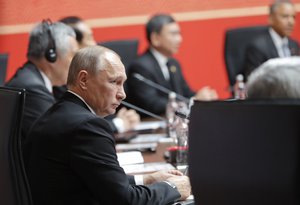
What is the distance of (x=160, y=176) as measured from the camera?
2764mm

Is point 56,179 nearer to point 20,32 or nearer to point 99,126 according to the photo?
point 99,126

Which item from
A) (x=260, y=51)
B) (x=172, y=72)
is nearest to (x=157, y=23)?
(x=172, y=72)

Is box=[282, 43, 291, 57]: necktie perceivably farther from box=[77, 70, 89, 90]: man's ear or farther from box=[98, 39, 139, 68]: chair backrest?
box=[77, 70, 89, 90]: man's ear

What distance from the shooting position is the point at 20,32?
12.5 ft

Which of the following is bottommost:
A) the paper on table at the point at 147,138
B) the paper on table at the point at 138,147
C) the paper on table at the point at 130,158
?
the paper on table at the point at 147,138

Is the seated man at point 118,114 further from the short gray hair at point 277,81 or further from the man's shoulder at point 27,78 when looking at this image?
the short gray hair at point 277,81

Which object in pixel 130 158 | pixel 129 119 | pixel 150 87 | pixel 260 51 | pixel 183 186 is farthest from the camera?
pixel 260 51

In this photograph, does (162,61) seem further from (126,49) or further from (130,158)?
(130,158)

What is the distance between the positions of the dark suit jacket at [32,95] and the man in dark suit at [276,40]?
257 centimetres

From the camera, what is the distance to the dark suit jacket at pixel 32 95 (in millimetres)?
3445

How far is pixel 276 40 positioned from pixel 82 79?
3686mm

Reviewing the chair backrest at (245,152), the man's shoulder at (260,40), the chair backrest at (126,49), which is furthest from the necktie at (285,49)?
the chair backrest at (245,152)

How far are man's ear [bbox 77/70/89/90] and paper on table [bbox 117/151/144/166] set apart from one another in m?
0.65

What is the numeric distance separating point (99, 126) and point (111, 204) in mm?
269
